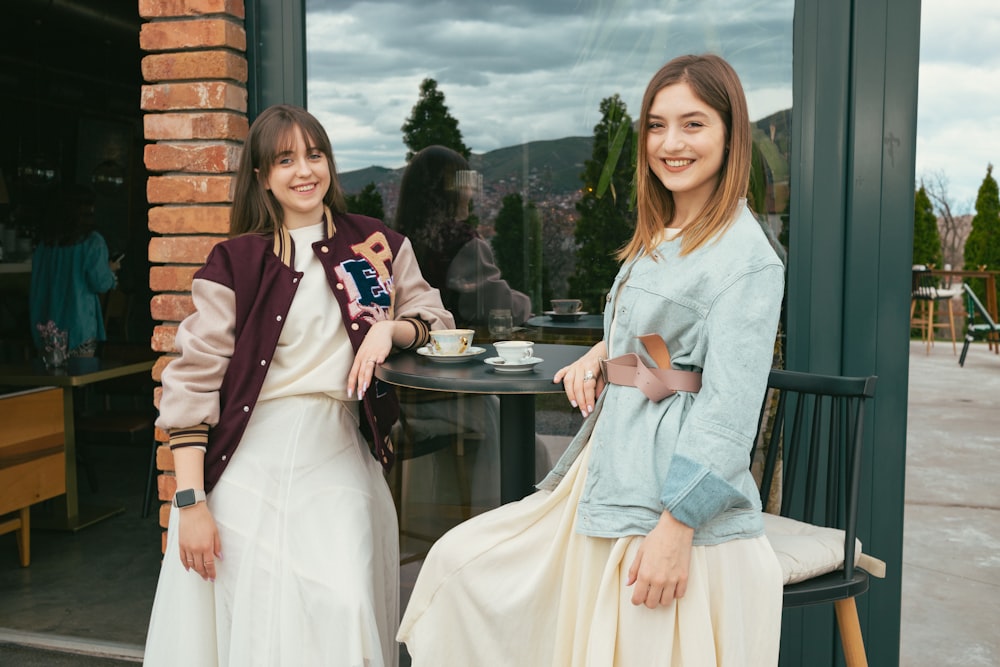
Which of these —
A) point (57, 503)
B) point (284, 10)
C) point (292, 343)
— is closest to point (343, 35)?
point (284, 10)

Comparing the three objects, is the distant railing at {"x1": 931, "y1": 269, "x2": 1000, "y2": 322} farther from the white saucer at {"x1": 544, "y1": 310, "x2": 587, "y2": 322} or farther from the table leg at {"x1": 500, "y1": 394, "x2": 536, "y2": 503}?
→ the table leg at {"x1": 500, "y1": 394, "x2": 536, "y2": 503}

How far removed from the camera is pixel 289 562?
1868mm

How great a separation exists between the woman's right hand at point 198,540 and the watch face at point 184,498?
0.04 ft

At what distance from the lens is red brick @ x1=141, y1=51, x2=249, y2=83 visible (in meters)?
2.55

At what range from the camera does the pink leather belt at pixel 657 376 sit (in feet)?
4.82

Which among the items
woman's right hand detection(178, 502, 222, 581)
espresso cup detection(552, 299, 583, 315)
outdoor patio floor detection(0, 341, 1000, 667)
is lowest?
outdoor patio floor detection(0, 341, 1000, 667)

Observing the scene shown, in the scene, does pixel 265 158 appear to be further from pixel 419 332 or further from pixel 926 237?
pixel 926 237

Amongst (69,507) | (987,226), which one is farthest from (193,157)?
→ (987,226)

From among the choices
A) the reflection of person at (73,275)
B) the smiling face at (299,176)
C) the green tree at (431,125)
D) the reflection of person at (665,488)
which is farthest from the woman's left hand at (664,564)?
the reflection of person at (73,275)

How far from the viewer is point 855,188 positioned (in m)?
2.25

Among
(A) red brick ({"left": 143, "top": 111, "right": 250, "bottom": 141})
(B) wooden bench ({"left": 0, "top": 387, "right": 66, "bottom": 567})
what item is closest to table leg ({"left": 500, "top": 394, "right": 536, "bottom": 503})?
(A) red brick ({"left": 143, "top": 111, "right": 250, "bottom": 141})

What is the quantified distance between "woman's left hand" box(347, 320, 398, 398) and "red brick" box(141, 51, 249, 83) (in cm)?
105

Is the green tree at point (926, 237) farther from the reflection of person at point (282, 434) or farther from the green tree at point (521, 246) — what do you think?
the reflection of person at point (282, 434)

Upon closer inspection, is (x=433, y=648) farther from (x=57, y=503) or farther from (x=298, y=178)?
(x=57, y=503)
